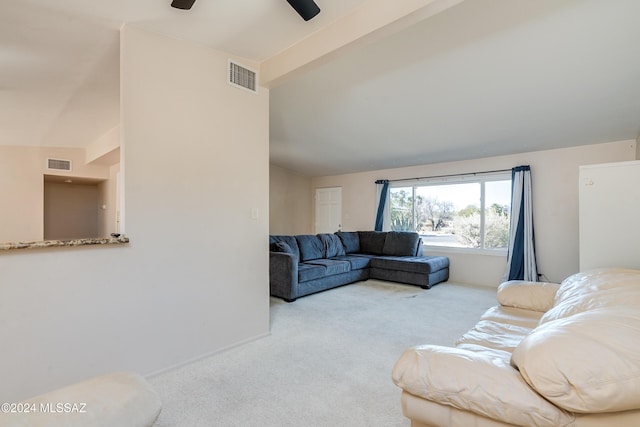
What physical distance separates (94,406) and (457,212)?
19.6 feet

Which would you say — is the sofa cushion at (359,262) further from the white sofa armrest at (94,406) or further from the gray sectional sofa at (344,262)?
the white sofa armrest at (94,406)

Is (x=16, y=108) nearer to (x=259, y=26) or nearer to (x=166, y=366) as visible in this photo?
(x=259, y=26)

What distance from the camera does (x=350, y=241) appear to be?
21.2ft

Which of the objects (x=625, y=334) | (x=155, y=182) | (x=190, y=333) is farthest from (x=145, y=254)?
(x=625, y=334)

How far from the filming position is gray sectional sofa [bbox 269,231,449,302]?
14.3 ft

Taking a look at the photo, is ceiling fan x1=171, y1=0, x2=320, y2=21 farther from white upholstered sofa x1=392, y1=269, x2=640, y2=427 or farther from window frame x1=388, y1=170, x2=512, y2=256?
window frame x1=388, y1=170, x2=512, y2=256

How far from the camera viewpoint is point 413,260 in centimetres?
528

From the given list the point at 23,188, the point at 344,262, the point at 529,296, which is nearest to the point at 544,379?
the point at 529,296

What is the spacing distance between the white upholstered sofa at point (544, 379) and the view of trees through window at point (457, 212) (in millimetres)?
4457

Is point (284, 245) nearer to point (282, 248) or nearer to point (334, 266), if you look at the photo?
point (282, 248)

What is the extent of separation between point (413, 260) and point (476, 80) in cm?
307

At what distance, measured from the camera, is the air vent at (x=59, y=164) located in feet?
18.1

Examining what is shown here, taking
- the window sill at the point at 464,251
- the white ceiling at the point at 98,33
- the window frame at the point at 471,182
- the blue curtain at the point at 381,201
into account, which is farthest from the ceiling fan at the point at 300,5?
the blue curtain at the point at 381,201

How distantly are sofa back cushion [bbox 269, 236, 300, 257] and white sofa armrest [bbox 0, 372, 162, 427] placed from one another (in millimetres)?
3714
